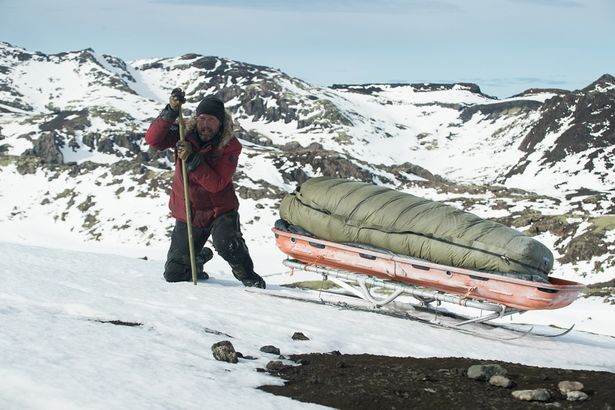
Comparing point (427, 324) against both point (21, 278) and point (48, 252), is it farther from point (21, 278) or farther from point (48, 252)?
point (48, 252)

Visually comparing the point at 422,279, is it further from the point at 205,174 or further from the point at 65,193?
the point at 65,193

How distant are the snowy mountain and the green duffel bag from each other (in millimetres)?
18121

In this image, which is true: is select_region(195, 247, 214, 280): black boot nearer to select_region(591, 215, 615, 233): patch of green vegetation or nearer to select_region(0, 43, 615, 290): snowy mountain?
select_region(0, 43, 615, 290): snowy mountain

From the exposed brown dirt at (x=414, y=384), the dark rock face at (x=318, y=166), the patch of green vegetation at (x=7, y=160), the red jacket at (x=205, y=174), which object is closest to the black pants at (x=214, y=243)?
the red jacket at (x=205, y=174)

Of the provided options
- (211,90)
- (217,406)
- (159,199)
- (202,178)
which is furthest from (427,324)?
(211,90)

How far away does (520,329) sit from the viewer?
1156cm

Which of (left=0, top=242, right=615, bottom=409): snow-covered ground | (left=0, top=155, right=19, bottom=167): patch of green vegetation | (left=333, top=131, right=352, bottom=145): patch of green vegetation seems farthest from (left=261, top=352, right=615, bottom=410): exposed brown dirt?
(left=333, top=131, right=352, bottom=145): patch of green vegetation

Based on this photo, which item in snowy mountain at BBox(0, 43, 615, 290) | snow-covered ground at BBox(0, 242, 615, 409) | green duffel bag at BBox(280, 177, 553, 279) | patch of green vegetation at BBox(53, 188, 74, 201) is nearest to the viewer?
snow-covered ground at BBox(0, 242, 615, 409)

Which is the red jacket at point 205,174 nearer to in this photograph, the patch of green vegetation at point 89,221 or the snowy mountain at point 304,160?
the snowy mountain at point 304,160

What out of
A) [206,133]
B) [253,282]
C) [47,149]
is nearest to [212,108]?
[206,133]

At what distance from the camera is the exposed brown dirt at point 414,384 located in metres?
6.01

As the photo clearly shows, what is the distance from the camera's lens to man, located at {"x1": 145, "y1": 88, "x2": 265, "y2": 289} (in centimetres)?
1151

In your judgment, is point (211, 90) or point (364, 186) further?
point (211, 90)

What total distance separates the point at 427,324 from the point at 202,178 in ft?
14.7
